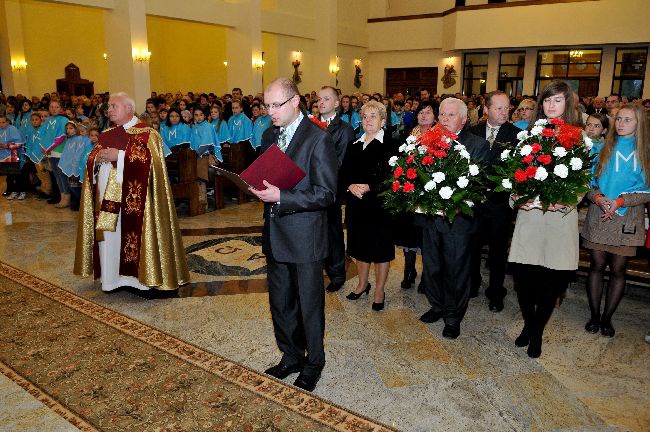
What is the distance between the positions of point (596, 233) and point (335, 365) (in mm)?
2183

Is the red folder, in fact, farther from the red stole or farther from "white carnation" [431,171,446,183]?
the red stole

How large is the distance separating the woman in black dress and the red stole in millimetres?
1805

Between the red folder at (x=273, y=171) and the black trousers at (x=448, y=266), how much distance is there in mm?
1511

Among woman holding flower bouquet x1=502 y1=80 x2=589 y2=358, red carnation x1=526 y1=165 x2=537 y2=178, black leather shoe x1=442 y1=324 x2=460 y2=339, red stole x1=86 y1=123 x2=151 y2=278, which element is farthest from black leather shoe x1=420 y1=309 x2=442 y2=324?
red stole x1=86 y1=123 x2=151 y2=278

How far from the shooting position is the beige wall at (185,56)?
71.4 feet

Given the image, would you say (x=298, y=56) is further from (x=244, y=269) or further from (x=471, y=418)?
(x=471, y=418)

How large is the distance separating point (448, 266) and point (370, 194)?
0.89 meters

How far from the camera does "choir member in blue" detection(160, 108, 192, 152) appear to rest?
29.5 ft

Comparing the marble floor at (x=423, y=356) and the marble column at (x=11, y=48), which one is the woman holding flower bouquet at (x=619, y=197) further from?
the marble column at (x=11, y=48)

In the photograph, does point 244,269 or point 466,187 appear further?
point 244,269

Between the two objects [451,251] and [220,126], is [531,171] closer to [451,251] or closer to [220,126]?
[451,251]

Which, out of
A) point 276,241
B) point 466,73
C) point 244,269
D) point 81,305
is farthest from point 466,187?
point 466,73

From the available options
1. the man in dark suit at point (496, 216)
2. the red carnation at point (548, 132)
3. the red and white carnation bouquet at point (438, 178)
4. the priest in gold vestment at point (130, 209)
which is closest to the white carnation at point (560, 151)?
the red carnation at point (548, 132)

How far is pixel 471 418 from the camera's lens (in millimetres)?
3021
